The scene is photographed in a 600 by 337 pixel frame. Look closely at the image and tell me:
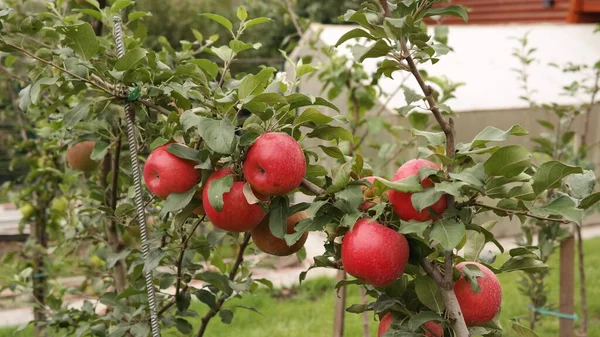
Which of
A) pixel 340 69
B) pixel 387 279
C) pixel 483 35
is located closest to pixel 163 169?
pixel 387 279

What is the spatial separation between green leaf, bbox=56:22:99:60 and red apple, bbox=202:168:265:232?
40 cm

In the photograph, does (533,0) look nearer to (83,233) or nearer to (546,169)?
(83,233)

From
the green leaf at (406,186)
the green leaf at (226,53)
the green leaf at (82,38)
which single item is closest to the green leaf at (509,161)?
the green leaf at (406,186)

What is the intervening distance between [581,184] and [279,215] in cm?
48

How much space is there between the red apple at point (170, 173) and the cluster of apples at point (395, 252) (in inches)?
11.4

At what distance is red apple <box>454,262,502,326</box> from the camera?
116 cm

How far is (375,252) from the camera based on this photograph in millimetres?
1092

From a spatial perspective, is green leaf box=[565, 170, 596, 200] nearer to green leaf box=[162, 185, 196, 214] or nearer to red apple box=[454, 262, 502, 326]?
red apple box=[454, 262, 502, 326]

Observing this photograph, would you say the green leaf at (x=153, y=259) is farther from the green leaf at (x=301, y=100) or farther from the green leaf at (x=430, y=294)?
the green leaf at (x=430, y=294)

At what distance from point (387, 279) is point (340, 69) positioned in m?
1.84

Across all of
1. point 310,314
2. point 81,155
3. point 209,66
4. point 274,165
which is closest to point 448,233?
point 274,165

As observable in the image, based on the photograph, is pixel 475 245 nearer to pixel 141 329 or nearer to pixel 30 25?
pixel 141 329

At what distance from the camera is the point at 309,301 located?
4566mm

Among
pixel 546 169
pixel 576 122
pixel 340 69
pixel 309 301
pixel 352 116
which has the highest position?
pixel 546 169
